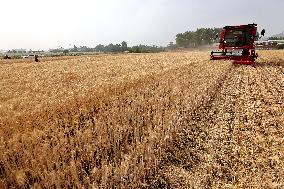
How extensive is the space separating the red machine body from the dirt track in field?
10266 millimetres

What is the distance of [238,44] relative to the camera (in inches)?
808

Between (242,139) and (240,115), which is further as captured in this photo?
(240,115)

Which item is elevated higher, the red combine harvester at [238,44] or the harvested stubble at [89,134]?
the red combine harvester at [238,44]

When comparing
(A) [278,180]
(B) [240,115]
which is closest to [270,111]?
(B) [240,115]

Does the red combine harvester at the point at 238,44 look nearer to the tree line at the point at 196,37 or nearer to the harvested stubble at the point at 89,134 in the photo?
the harvested stubble at the point at 89,134

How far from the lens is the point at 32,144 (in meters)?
5.43

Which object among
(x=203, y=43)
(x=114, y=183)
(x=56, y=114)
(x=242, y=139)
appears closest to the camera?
(x=114, y=183)

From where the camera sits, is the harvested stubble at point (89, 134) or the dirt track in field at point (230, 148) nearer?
the harvested stubble at point (89, 134)

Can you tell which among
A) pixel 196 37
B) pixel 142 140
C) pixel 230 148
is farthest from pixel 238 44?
pixel 196 37

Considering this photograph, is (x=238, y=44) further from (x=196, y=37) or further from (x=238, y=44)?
(x=196, y=37)

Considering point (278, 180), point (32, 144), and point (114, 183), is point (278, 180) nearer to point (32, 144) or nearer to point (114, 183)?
point (114, 183)

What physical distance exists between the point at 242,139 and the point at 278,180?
1.61 meters

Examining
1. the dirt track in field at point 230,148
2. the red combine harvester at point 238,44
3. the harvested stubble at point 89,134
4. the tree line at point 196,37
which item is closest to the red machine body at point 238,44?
the red combine harvester at point 238,44

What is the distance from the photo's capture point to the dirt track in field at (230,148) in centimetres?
469
